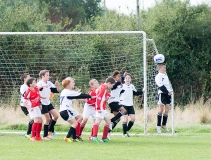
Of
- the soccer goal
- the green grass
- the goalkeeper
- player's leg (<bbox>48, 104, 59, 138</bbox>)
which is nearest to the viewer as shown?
the green grass

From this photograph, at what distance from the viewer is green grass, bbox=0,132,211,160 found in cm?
1157

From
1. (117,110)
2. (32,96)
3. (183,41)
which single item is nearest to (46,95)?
(32,96)

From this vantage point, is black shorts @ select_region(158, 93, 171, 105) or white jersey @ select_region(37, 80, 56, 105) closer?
white jersey @ select_region(37, 80, 56, 105)

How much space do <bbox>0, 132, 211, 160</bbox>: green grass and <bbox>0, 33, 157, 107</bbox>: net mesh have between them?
153 inches

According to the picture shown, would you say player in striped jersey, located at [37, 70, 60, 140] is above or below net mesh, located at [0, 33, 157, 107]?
below

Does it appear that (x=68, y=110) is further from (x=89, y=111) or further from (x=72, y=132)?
(x=89, y=111)

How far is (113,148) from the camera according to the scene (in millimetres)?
13148

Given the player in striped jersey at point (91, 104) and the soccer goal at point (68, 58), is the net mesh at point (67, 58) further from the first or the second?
the player in striped jersey at point (91, 104)

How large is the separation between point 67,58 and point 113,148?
8.39m

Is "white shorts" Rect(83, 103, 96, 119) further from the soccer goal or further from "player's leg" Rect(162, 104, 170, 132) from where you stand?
the soccer goal

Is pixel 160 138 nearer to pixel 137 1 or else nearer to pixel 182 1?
pixel 182 1

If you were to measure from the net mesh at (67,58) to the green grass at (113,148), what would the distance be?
12.7 feet

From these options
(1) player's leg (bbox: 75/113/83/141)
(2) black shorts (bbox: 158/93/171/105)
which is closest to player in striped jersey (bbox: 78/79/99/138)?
(1) player's leg (bbox: 75/113/83/141)

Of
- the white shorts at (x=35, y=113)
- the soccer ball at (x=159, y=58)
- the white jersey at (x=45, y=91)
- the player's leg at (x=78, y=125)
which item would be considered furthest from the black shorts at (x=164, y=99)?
the white shorts at (x=35, y=113)
